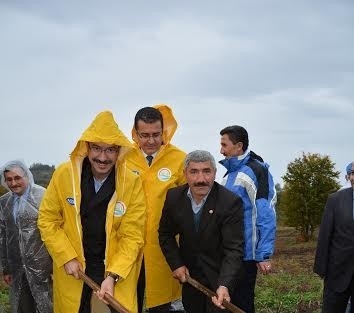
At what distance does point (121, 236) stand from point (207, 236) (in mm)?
707

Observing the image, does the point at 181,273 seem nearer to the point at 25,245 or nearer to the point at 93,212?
the point at 93,212

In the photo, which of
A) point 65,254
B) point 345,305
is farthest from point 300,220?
point 65,254

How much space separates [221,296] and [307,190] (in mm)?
33918

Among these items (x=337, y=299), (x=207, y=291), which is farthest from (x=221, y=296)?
(x=337, y=299)

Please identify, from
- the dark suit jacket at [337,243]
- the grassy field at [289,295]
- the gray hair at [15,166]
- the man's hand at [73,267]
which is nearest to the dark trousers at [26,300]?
the gray hair at [15,166]

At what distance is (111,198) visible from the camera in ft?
13.6

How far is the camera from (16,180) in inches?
204

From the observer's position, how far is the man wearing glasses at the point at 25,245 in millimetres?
5176

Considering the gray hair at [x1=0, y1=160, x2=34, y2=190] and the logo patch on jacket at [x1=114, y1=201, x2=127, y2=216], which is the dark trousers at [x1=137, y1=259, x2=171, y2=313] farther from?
the gray hair at [x1=0, y1=160, x2=34, y2=190]

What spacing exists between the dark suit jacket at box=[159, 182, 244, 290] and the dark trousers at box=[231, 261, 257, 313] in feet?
2.12

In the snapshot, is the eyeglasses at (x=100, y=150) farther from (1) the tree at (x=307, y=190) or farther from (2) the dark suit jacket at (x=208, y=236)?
(1) the tree at (x=307, y=190)

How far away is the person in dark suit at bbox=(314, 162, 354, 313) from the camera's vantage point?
17.8 ft

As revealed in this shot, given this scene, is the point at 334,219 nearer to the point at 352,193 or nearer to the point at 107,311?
the point at 352,193

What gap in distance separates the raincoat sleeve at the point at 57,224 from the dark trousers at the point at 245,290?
167 centimetres
